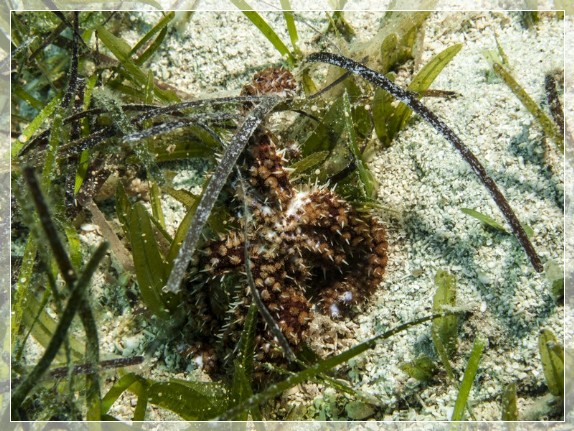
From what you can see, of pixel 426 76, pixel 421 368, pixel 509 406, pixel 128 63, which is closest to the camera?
pixel 509 406

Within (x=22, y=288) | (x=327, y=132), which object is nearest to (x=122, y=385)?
(x=22, y=288)

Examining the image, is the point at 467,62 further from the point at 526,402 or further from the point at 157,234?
the point at 157,234

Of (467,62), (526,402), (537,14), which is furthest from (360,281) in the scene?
(537,14)

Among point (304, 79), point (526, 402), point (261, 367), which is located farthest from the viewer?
point (304, 79)

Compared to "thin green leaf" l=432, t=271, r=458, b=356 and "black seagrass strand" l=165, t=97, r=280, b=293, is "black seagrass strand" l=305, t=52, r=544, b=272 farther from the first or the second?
"black seagrass strand" l=165, t=97, r=280, b=293

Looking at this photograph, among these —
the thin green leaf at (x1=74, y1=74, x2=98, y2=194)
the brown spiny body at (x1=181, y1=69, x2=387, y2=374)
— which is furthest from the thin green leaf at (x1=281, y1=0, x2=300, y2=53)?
the thin green leaf at (x1=74, y1=74, x2=98, y2=194)

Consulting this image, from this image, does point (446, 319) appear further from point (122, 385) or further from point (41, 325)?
point (41, 325)

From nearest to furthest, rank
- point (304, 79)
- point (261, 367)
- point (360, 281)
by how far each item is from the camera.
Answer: point (261, 367) → point (360, 281) → point (304, 79)
